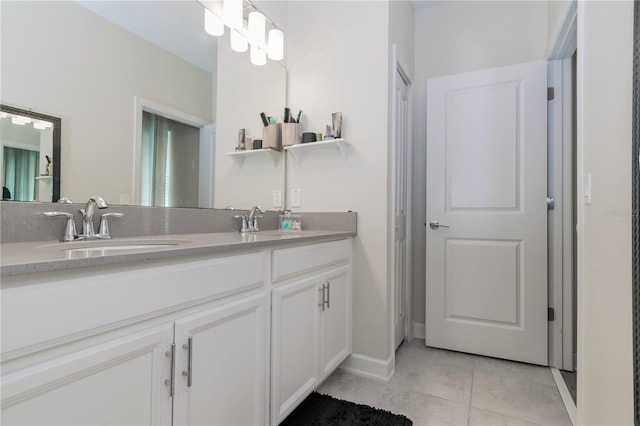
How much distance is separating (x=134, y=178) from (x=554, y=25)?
2562mm

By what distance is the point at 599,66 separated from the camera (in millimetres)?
1263

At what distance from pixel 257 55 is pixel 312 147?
696 millimetres

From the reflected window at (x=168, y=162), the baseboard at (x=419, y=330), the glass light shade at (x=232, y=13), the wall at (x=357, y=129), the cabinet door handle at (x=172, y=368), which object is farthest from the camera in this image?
the baseboard at (x=419, y=330)

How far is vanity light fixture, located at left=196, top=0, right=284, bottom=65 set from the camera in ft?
5.64

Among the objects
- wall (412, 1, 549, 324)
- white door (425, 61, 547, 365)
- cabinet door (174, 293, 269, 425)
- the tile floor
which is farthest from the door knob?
cabinet door (174, 293, 269, 425)

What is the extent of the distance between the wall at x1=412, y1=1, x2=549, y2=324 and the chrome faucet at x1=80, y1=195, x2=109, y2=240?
2146 millimetres

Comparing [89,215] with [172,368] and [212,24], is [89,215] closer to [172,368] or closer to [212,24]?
[172,368]

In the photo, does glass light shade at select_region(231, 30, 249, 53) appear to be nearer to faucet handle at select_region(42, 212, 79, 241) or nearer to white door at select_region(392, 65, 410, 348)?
white door at select_region(392, 65, 410, 348)

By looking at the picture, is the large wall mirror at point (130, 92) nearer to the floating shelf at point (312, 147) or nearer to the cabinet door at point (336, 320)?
the floating shelf at point (312, 147)

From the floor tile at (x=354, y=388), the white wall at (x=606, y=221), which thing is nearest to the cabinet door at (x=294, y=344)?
the floor tile at (x=354, y=388)

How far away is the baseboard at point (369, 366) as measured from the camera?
1841 millimetres

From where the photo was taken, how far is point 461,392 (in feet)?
5.61

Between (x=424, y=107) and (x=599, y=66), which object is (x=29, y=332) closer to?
(x=599, y=66)

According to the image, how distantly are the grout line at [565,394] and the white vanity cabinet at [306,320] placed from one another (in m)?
1.12
